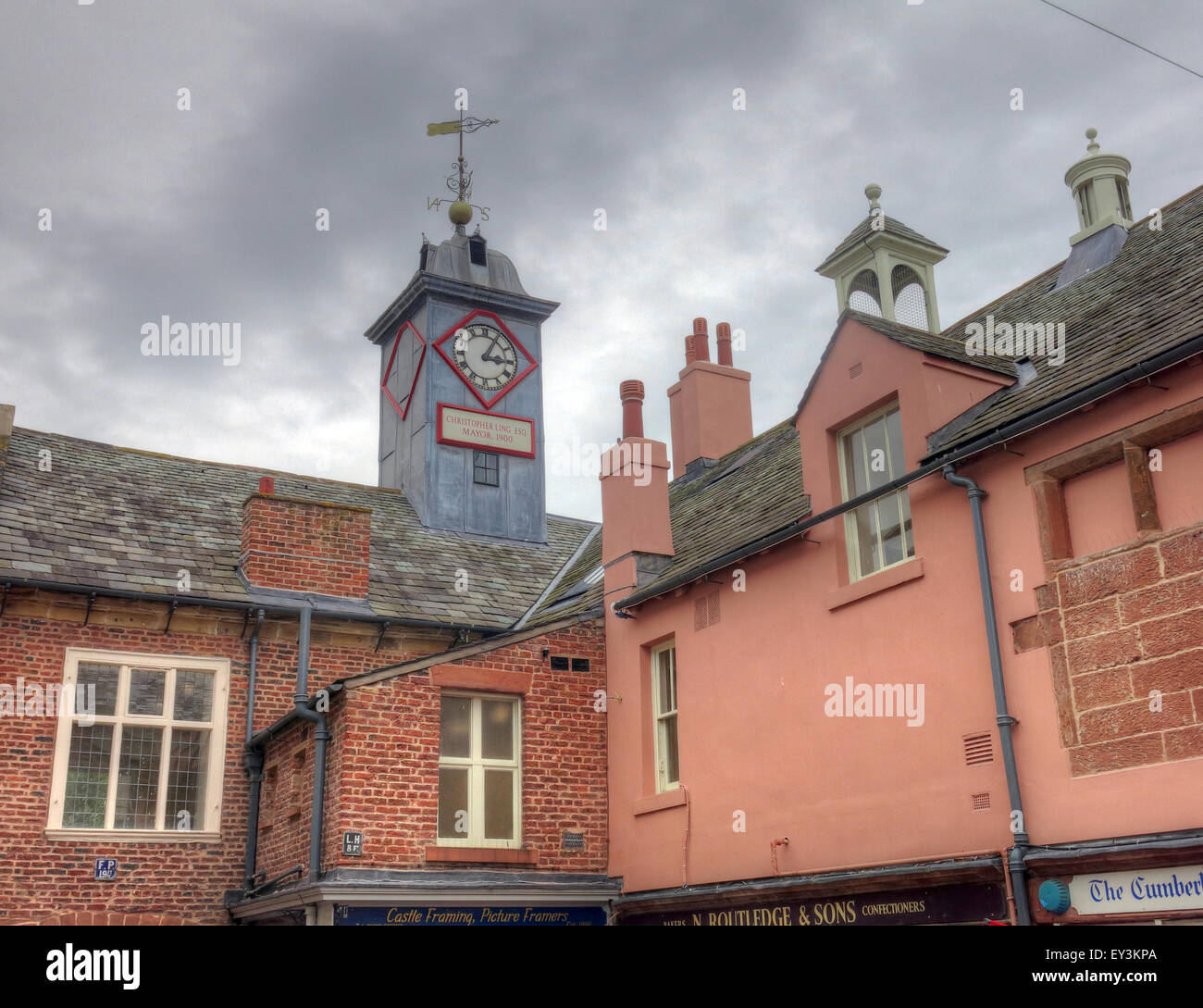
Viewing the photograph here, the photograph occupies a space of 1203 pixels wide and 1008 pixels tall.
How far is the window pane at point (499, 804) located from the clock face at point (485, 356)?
1130cm

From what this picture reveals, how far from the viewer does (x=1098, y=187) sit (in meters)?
15.3

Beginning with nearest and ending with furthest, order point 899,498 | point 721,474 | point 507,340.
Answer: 1. point 899,498
2. point 721,474
3. point 507,340

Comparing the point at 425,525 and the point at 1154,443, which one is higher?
the point at 425,525

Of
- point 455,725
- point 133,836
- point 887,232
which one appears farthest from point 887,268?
point 133,836

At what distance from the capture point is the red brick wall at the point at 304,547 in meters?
17.0

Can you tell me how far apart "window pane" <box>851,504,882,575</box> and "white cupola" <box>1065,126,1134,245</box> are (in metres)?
5.42

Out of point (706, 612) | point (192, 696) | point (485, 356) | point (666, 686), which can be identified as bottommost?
point (666, 686)

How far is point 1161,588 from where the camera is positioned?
8875mm

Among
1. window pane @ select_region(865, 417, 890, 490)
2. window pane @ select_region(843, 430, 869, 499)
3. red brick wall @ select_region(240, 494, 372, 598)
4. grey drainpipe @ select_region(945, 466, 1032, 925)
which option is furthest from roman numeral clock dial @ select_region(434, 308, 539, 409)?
grey drainpipe @ select_region(945, 466, 1032, 925)

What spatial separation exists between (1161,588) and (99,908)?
12.4 metres

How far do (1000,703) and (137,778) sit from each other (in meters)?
11.0

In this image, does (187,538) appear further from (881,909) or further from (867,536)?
(881,909)
